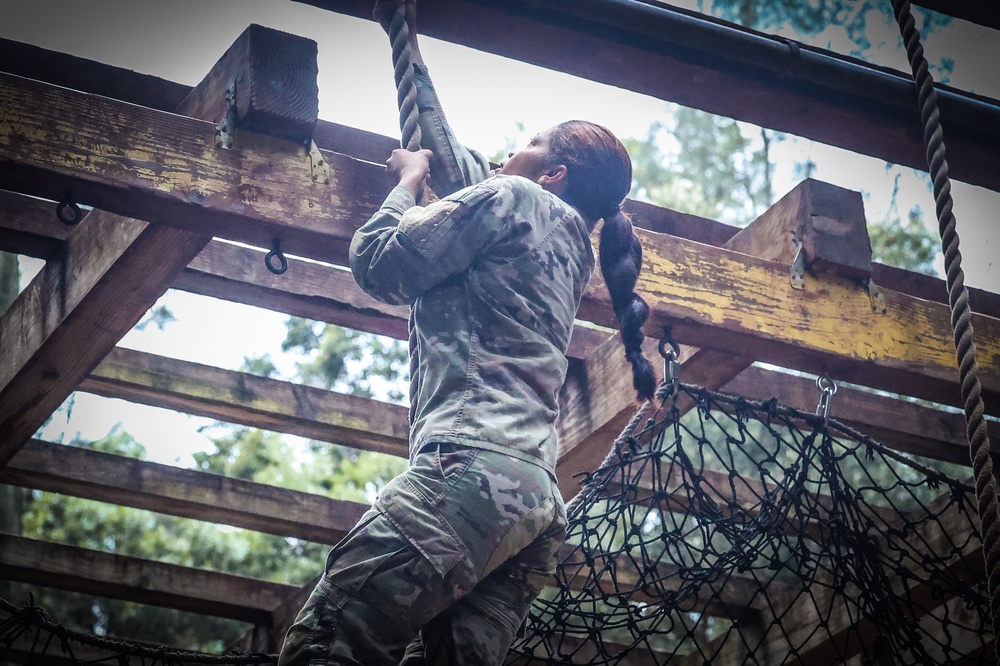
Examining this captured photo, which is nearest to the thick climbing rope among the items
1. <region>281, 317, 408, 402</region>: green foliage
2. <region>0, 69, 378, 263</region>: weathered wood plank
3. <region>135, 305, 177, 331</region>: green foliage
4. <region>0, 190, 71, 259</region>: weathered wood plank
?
<region>0, 69, 378, 263</region>: weathered wood plank

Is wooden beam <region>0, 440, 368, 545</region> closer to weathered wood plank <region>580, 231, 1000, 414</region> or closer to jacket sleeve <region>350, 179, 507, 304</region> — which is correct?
Result: weathered wood plank <region>580, 231, 1000, 414</region>

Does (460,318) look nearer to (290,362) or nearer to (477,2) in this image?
(477,2)

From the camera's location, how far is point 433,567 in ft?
6.42

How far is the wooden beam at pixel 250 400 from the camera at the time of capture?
4.00 meters

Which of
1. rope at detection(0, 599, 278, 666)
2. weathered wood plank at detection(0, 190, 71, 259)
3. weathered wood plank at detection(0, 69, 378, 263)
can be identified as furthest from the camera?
weathered wood plank at detection(0, 190, 71, 259)

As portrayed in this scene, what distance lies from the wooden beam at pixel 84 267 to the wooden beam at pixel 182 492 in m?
0.70

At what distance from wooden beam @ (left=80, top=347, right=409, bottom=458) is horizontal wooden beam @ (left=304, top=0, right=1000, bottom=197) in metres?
1.84

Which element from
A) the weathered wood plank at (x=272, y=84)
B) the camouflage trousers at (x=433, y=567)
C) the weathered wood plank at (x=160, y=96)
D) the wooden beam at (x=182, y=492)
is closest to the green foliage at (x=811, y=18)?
the weathered wood plank at (x=160, y=96)

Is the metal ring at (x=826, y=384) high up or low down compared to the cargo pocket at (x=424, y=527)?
up

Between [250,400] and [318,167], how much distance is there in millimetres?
1660

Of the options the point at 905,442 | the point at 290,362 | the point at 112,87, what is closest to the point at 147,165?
the point at 112,87

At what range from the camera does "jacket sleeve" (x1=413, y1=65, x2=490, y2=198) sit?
2605mm

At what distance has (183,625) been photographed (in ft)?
33.1

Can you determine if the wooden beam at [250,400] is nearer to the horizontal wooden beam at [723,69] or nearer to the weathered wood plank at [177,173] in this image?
the weathered wood plank at [177,173]
